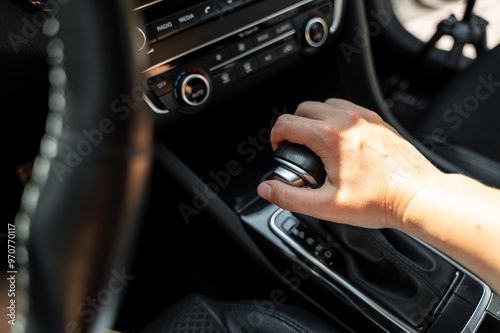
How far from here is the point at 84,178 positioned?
Result: 0.37m

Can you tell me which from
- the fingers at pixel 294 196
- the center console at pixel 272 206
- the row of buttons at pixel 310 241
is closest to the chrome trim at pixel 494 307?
the center console at pixel 272 206

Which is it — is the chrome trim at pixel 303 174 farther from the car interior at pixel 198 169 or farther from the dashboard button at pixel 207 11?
the dashboard button at pixel 207 11

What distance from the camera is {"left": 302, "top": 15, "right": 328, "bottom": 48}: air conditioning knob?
38.6 inches

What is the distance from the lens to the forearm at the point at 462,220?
553mm

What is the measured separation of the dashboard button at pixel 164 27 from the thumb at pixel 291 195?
0.30m

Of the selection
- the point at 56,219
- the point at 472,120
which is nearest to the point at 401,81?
the point at 472,120

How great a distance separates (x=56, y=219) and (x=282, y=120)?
43cm

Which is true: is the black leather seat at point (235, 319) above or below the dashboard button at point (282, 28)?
below

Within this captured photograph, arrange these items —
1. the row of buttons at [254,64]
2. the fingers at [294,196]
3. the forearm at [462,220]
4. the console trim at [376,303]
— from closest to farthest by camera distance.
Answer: the forearm at [462,220] < the fingers at [294,196] < the console trim at [376,303] < the row of buttons at [254,64]

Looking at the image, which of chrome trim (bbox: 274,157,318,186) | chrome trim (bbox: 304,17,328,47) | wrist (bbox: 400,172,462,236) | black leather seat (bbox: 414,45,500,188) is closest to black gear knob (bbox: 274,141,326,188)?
chrome trim (bbox: 274,157,318,186)

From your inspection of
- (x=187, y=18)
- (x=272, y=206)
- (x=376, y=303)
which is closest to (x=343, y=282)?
(x=376, y=303)

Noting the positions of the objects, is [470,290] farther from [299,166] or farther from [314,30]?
[314,30]

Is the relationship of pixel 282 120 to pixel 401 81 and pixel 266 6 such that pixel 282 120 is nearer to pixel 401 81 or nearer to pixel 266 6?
pixel 266 6

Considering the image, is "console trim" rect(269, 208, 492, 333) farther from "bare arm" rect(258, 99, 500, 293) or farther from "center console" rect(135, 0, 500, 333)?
"bare arm" rect(258, 99, 500, 293)
